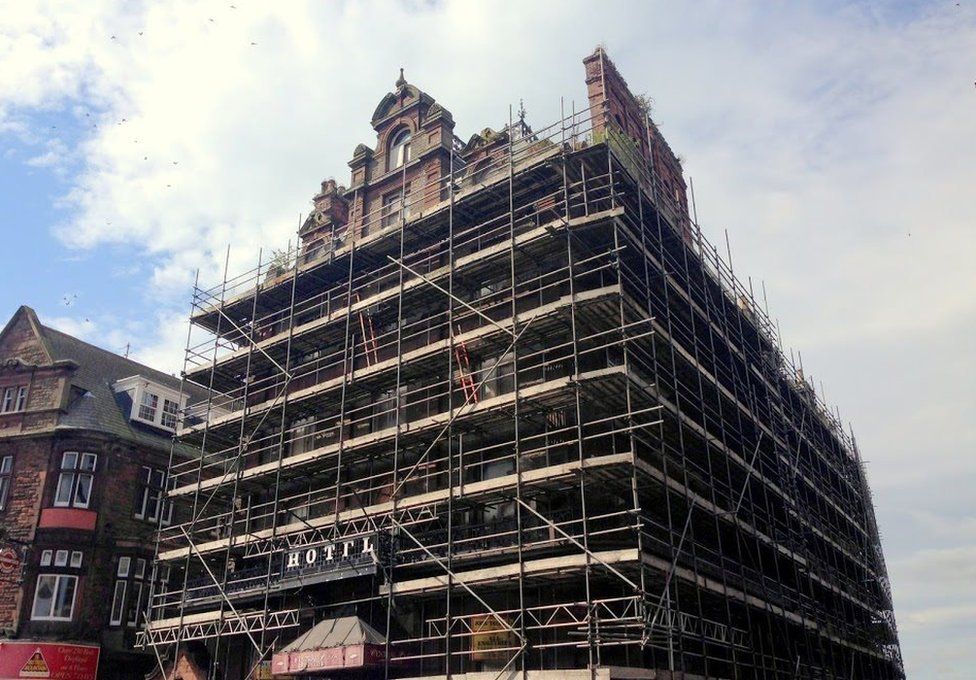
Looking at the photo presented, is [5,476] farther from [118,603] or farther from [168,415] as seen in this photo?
[118,603]

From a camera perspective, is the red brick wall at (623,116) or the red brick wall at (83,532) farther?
the red brick wall at (623,116)

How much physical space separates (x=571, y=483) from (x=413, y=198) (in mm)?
15871

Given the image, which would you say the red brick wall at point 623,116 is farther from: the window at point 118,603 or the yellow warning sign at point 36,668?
the yellow warning sign at point 36,668

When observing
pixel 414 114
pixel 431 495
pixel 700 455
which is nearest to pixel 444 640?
pixel 431 495

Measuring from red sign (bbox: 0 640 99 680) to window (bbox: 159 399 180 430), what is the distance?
34.9 ft

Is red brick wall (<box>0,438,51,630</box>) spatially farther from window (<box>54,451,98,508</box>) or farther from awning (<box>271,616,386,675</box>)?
awning (<box>271,616,386,675</box>)

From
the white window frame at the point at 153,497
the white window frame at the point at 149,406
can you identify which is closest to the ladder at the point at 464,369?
the white window frame at the point at 153,497

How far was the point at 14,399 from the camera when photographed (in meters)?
38.4

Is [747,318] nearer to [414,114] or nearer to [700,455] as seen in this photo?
[700,455]

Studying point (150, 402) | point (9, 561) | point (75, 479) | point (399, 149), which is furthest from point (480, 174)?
point (9, 561)

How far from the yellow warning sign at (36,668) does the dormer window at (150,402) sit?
411 inches

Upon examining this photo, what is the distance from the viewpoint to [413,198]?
35438mm

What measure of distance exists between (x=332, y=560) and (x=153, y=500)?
582 inches

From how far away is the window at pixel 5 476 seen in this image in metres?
35.8
